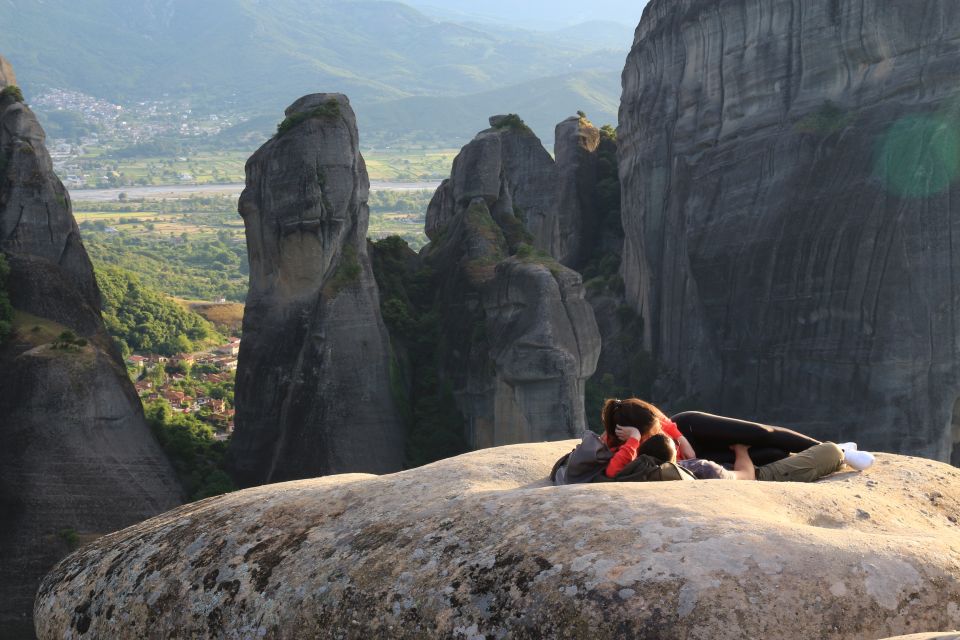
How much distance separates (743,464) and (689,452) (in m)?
0.40

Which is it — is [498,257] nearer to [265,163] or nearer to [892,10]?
[265,163]

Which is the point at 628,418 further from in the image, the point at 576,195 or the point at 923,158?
the point at 576,195

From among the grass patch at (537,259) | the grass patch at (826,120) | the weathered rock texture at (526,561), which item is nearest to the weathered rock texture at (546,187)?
the grass patch at (537,259)

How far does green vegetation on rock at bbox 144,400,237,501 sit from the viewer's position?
3422 cm

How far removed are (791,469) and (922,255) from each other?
110ft

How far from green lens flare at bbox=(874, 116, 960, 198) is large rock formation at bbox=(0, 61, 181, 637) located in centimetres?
2532

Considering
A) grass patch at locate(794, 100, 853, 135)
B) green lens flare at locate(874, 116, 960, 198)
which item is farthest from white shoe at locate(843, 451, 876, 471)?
grass patch at locate(794, 100, 853, 135)

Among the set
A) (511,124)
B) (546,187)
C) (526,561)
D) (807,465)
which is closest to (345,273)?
(511,124)

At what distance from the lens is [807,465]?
855 centimetres

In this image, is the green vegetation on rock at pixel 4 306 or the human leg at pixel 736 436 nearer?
the human leg at pixel 736 436

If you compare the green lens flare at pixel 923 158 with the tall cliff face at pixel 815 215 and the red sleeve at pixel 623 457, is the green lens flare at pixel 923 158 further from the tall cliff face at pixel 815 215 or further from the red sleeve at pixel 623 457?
the red sleeve at pixel 623 457

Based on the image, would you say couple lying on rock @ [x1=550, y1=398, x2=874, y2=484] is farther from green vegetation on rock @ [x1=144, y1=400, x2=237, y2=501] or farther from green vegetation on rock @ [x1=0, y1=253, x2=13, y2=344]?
green vegetation on rock @ [x1=0, y1=253, x2=13, y2=344]

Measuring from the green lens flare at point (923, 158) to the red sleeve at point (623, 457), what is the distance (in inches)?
1352

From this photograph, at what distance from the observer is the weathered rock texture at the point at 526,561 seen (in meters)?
5.98
